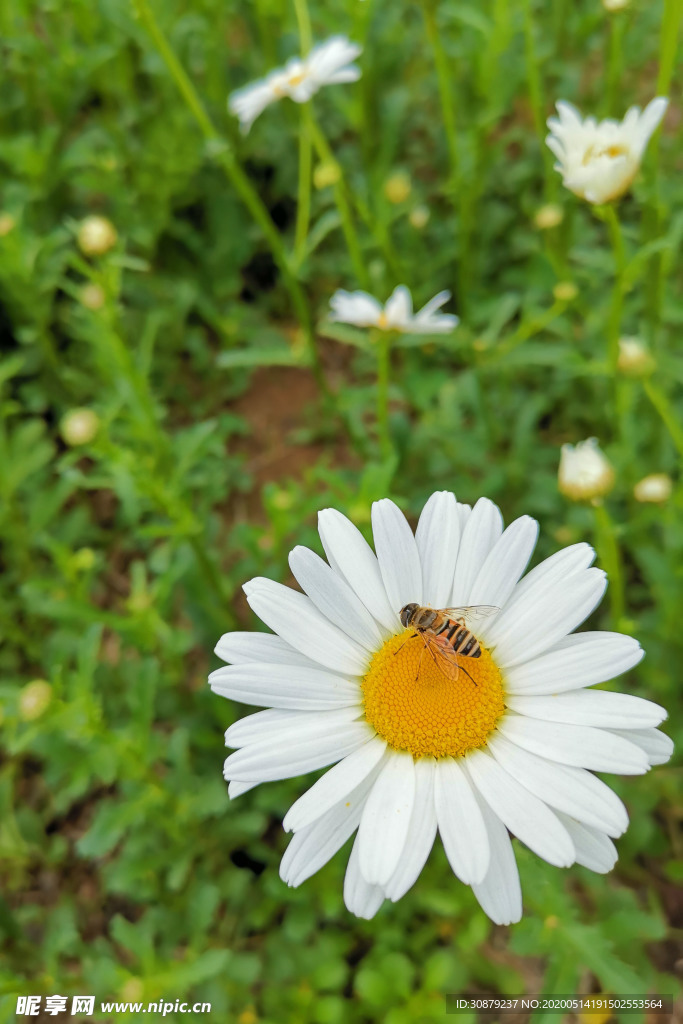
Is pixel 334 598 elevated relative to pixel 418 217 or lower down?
elevated

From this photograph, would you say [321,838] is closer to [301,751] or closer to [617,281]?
[301,751]

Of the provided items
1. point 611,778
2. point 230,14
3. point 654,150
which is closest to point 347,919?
point 611,778

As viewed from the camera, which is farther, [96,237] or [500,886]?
[96,237]

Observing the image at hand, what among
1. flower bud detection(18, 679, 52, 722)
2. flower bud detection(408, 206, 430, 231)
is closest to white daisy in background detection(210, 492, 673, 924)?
flower bud detection(18, 679, 52, 722)

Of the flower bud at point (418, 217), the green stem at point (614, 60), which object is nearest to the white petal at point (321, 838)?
the green stem at point (614, 60)

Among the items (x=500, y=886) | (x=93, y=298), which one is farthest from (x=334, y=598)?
(x=93, y=298)

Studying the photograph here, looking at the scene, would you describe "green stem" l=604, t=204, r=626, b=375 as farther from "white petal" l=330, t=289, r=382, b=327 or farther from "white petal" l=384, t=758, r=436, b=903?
"white petal" l=384, t=758, r=436, b=903

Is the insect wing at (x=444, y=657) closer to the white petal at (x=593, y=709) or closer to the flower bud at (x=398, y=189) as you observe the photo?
the white petal at (x=593, y=709)
